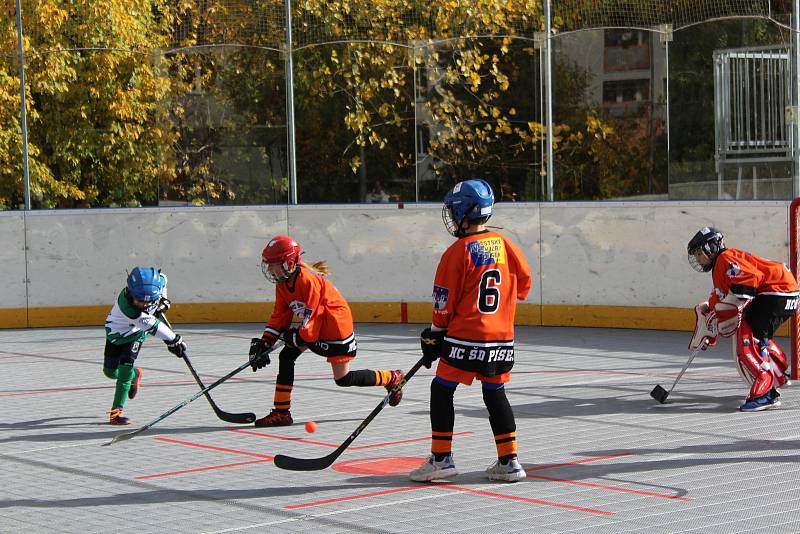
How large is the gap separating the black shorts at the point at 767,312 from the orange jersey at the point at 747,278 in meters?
0.04

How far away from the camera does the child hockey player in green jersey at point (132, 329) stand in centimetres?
855

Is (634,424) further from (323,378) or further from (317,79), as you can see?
(317,79)

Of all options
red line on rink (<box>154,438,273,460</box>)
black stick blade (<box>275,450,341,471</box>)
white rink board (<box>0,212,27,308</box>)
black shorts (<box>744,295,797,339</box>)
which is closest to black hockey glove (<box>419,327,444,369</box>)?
black stick blade (<box>275,450,341,471</box>)

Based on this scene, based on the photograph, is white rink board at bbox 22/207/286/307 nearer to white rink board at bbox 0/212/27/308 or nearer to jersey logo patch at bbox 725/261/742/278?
white rink board at bbox 0/212/27/308

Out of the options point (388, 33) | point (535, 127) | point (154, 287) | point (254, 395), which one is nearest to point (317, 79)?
point (388, 33)

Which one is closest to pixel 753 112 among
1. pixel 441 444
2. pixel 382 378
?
pixel 382 378

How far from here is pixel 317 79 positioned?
15.5 metres

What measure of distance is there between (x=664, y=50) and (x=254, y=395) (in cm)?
653

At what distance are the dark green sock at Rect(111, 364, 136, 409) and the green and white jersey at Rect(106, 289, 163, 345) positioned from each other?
7.0 inches

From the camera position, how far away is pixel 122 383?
28.8 ft

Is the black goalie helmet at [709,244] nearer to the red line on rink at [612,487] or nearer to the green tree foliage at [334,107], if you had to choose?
the red line on rink at [612,487]

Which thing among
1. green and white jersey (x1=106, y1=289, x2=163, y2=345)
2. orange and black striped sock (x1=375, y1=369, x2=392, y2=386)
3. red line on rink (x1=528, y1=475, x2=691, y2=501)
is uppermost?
green and white jersey (x1=106, y1=289, x2=163, y2=345)

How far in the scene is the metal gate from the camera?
43.4 ft

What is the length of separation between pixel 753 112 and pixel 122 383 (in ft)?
24.8
